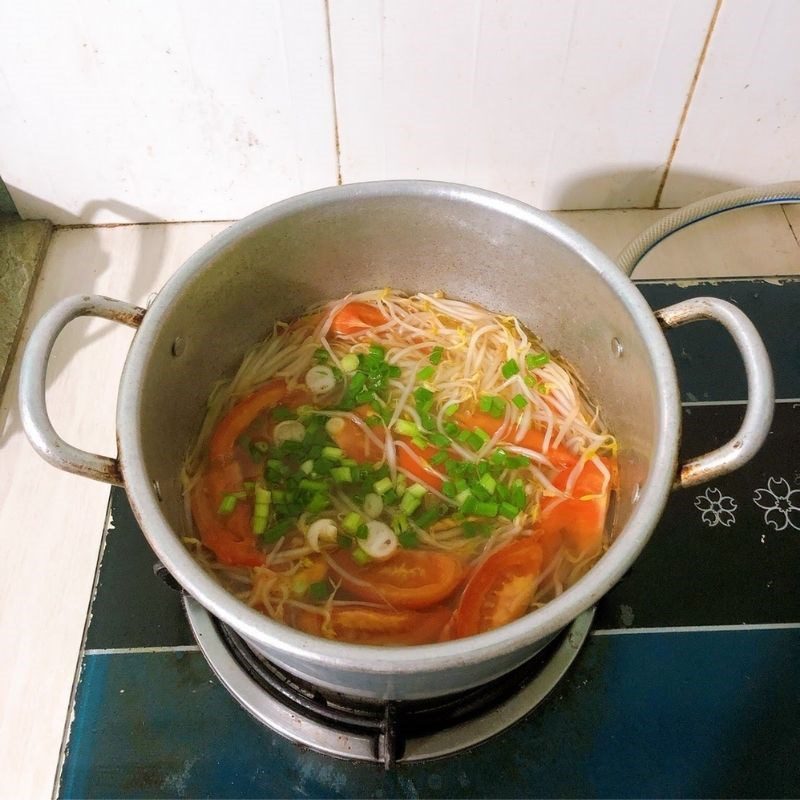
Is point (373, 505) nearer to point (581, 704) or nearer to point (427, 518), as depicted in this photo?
point (427, 518)

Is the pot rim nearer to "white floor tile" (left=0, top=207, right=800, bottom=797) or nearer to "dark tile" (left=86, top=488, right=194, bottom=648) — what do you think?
"dark tile" (left=86, top=488, right=194, bottom=648)

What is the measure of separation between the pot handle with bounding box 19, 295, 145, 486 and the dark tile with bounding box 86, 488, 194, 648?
0.38m

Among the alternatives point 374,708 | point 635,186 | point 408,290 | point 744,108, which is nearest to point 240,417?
point 408,290

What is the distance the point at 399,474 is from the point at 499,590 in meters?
0.25

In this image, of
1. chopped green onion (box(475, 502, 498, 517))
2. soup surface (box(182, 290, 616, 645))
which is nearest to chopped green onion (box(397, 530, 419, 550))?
soup surface (box(182, 290, 616, 645))

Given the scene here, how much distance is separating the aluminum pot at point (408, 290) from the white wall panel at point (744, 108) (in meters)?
0.65

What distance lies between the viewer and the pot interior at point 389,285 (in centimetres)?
102

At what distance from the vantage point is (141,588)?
3.92ft

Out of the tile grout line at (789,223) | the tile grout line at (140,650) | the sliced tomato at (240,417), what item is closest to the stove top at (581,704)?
the tile grout line at (140,650)

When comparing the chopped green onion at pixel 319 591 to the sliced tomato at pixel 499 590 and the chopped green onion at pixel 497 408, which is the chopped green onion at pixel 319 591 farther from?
the chopped green onion at pixel 497 408

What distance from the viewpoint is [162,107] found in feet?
5.04

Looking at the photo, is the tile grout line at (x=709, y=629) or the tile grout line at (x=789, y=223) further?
the tile grout line at (x=789, y=223)

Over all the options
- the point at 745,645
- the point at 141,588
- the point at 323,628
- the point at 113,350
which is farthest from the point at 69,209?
the point at 745,645

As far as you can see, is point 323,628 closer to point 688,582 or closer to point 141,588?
point 141,588
